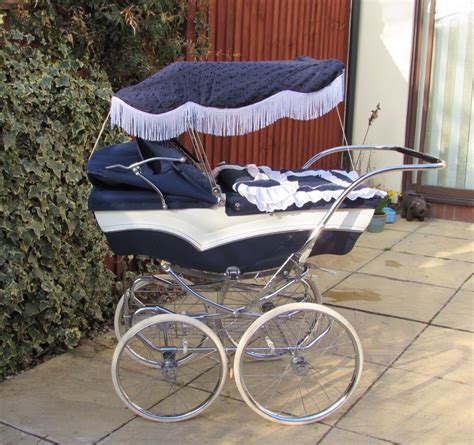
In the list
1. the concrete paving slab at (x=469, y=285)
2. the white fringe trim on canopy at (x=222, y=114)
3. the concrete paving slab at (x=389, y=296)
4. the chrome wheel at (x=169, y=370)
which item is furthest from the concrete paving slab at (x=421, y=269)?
the white fringe trim on canopy at (x=222, y=114)

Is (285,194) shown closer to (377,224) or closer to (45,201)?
(45,201)

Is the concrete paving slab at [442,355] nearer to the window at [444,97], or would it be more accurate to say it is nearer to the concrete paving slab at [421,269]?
the concrete paving slab at [421,269]

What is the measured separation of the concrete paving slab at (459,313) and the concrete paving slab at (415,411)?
957 mm

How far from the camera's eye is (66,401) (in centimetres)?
370

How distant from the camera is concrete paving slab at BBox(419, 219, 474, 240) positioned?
750cm

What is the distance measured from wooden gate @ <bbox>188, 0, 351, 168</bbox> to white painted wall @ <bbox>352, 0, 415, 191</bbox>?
269 mm

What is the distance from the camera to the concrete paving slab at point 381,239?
276 inches

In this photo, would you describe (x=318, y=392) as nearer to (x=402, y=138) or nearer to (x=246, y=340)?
(x=246, y=340)

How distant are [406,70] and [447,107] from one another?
666 mm

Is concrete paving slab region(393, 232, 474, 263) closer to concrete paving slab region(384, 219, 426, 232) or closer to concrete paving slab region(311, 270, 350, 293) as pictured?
concrete paving slab region(384, 219, 426, 232)

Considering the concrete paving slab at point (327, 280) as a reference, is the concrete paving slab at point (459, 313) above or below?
below

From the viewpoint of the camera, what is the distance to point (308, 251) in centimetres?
353

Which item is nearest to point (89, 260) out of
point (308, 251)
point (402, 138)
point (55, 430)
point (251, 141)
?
point (55, 430)

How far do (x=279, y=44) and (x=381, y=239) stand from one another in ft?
7.56
